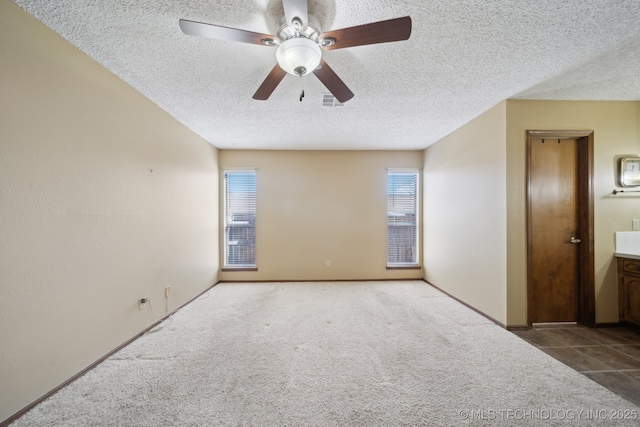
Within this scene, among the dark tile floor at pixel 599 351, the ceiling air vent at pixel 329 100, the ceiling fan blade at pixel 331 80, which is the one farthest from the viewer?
the ceiling air vent at pixel 329 100

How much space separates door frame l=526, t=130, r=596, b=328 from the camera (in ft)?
8.52

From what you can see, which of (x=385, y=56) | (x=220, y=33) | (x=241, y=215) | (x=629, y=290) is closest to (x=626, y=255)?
(x=629, y=290)

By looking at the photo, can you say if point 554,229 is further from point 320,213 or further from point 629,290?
point 320,213

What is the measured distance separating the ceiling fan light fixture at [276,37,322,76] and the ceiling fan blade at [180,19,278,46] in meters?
0.11

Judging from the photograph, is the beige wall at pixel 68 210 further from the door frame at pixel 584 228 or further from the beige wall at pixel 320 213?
the door frame at pixel 584 228

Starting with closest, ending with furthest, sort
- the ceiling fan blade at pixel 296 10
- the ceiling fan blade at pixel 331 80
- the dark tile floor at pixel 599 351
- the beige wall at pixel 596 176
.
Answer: the ceiling fan blade at pixel 296 10 < the ceiling fan blade at pixel 331 80 < the dark tile floor at pixel 599 351 < the beige wall at pixel 596 176

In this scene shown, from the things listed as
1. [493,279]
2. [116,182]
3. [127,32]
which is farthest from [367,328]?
[127,32]

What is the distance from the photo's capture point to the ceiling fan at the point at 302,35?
1.28 meters

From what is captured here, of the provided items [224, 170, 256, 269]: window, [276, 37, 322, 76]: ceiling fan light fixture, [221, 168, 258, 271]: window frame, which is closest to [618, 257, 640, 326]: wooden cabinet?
[276, 37, 322, 76]: ceiling fan light fixture

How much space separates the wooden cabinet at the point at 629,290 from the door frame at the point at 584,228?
303 mm

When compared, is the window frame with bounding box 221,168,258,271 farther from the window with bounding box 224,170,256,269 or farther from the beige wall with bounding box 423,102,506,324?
the beige wall with bounding box 423,102,506,324

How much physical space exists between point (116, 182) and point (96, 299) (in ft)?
3.44

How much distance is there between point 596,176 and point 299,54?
355 centimetres

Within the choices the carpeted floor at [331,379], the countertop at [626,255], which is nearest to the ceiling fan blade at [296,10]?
the carpeted floor at [331,379]
